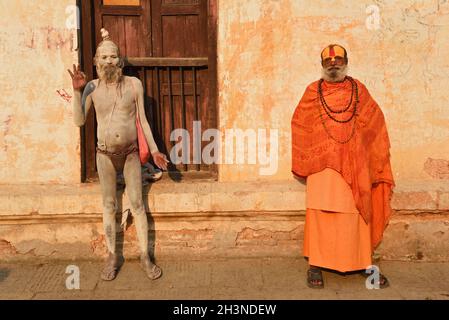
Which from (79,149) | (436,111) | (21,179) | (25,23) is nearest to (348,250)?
(436,111)

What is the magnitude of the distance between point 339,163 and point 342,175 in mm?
99

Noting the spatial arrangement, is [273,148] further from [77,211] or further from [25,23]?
[25,23]

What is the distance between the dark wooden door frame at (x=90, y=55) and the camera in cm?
439

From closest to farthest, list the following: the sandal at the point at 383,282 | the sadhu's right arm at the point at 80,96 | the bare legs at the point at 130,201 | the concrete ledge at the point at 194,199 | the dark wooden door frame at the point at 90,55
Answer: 1. the sadhu's right arm at the point at 80,96
2. the sandal at the point at 383,282
3. the bare legs at the point at 130,201
4. the concrete ledge at the point at 194,199
5. the dark wooden door frame at the point at 90,55

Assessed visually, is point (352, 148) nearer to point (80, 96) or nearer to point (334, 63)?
point (334, 63)

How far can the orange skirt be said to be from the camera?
3.73m

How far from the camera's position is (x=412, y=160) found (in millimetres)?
4273

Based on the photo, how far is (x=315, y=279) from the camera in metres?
3.79

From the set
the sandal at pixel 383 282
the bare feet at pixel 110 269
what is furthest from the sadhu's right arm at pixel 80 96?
the sandal at pixel 383 282

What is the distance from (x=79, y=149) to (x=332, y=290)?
8.40 ft

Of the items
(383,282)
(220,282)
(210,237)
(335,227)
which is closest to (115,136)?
(210,237)

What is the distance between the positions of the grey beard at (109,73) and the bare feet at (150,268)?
5.00 ft

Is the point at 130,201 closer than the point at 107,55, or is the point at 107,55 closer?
the point at 107,55

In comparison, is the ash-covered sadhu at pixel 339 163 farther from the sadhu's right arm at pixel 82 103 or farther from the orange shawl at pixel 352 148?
the sadhu's right arm at pixel 82 103
